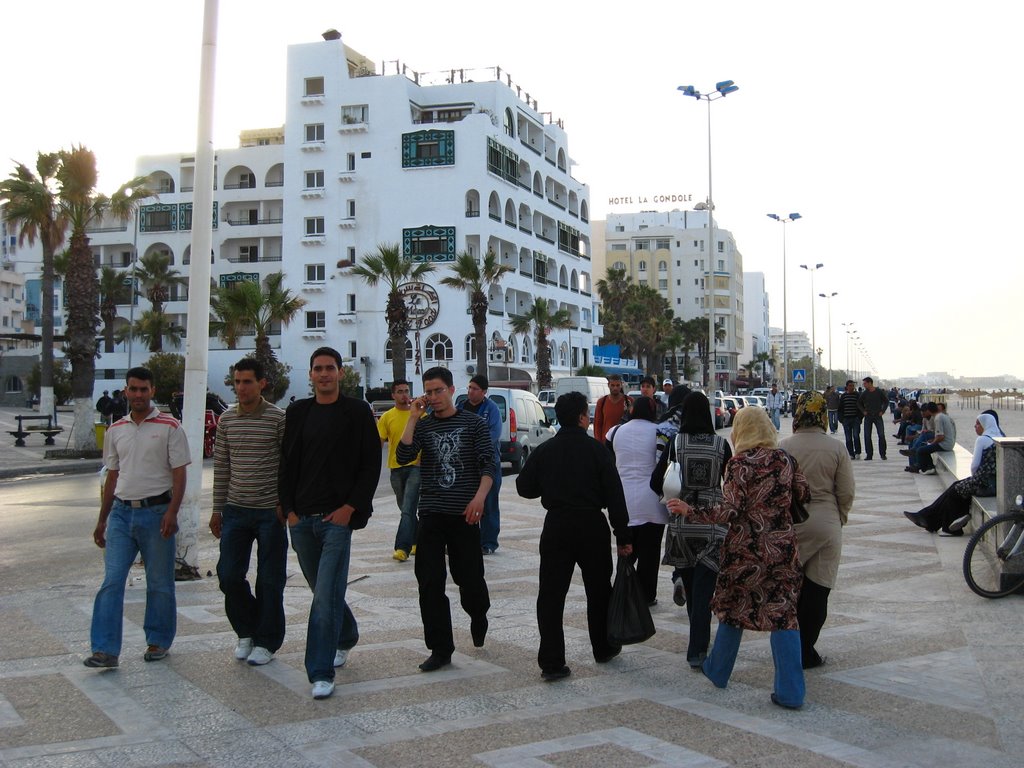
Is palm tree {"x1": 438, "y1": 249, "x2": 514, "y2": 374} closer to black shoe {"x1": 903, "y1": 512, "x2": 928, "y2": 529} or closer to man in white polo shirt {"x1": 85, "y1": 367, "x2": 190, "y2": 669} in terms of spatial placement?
black shoe {"x1": 903, "y1": 512, "x2": 928, "y2": 529}

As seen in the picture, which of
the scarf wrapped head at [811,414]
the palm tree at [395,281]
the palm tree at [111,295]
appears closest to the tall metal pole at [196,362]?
the scarf wrapped head at [811,414]

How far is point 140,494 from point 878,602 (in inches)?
226

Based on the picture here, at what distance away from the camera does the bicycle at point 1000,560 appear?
27.0ft

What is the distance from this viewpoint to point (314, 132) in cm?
6856

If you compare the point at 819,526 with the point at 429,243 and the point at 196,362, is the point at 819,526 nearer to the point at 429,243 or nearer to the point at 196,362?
the point at 196,362

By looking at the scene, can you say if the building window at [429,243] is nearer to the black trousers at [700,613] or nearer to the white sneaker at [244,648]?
the white sneaker at [244,648]

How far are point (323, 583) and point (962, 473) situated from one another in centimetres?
1091

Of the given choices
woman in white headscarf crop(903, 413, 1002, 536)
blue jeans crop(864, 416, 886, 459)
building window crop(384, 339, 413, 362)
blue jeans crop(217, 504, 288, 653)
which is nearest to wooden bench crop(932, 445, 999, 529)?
woman in white headscarf crop(903, 413, 1002, 536)

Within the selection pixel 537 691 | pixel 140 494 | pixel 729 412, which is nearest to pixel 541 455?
pixel 537 691

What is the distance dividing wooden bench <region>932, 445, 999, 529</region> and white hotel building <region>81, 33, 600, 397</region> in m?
39.8

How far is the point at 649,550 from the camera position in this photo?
7871mm

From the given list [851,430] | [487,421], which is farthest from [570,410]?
[851,430]

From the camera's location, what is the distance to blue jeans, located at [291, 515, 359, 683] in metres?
5.83

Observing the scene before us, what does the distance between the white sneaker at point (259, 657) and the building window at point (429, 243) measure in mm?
57735
